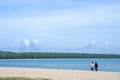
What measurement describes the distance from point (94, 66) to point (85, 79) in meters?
12.3

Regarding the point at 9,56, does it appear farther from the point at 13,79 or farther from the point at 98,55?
the point at 13,79

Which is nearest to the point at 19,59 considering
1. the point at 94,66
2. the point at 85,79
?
the point at 94,66

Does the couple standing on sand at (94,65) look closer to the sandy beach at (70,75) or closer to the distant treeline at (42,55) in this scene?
the sandy beach at (70,75)

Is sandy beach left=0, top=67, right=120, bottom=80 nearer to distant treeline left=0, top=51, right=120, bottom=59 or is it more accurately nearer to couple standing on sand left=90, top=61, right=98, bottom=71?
couple standing on sand left=90, top=61, right=98, bottom=71

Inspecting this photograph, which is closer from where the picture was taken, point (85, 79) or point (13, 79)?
point (13, 79)

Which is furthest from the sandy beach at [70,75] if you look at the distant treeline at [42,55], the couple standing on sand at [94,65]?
the distant treeline at [42,55]

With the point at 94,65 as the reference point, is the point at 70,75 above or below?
above

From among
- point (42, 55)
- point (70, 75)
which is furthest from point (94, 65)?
point (42, 55)

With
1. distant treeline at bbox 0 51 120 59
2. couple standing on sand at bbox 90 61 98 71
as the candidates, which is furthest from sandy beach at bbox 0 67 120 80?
distant treeline at bbox 0 51 120 59

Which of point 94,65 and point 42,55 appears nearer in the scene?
point 94,65

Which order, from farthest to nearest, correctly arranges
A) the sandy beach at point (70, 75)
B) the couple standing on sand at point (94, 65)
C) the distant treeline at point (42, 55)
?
the distant treeline at point (42, 55), the couple standing on sand at point (94, 65), the sandy beach at point (70, 75)

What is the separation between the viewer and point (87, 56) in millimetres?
180250

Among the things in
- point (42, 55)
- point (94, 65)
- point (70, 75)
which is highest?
point (70, 75)

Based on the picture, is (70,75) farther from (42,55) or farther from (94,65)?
(42,55)
